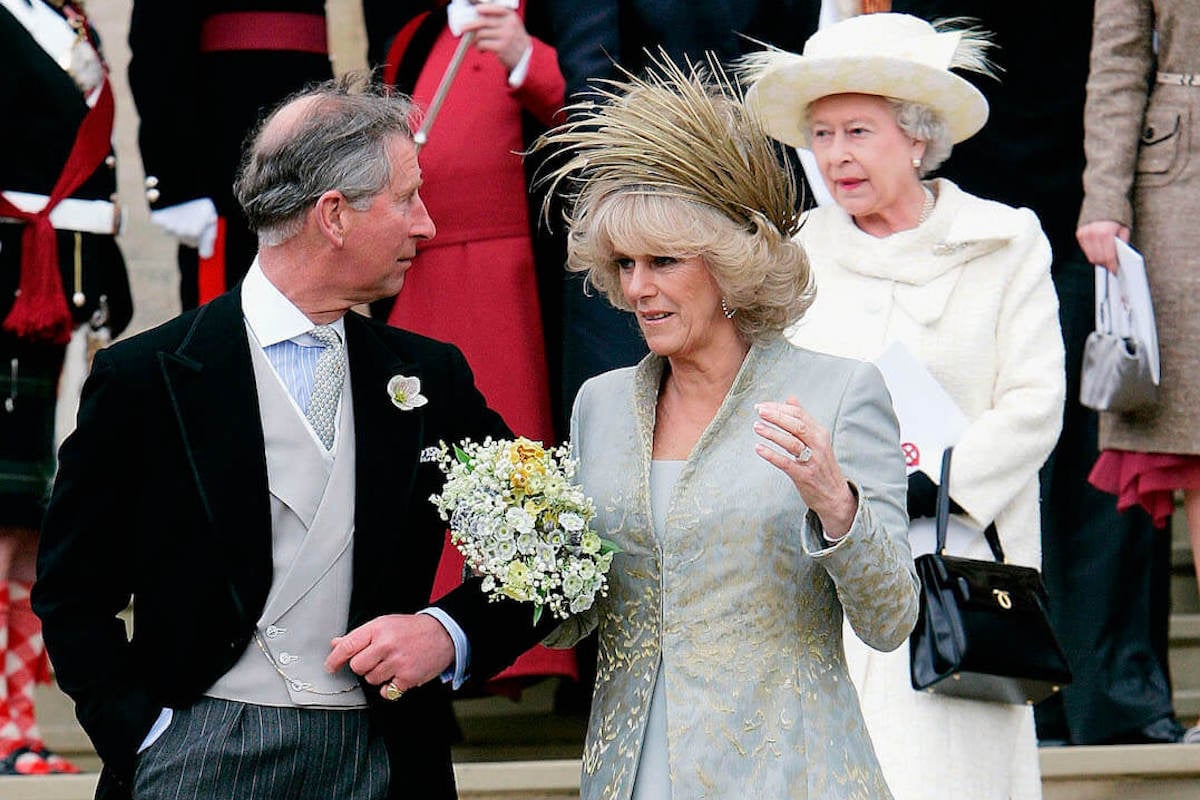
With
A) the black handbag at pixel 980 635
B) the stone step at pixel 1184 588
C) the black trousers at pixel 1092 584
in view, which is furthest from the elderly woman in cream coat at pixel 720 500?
the stone step at pixel 1184 588

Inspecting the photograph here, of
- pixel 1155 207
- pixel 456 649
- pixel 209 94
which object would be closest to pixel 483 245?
pixel 209 94

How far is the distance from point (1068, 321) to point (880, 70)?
1.56m

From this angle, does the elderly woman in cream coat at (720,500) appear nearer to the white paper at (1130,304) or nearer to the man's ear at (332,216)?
the man's ear at (332,216)

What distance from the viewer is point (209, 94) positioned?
18.1ft

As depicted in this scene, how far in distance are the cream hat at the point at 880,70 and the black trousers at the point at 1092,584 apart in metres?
1.29

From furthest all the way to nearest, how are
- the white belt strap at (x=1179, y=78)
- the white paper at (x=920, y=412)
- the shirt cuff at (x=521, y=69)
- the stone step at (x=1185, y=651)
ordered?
the stone step at (x=1185, y=651) < the shirt cuff at (x=521, y=69) < the white belt strap at (x=1179, y=78) < the white paper at (x=920, y=412)

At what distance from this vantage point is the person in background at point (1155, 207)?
4.92 m

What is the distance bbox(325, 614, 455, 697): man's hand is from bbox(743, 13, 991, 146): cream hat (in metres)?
1.63

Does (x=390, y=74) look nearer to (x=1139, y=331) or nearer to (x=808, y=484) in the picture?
(x=1139, y=331)

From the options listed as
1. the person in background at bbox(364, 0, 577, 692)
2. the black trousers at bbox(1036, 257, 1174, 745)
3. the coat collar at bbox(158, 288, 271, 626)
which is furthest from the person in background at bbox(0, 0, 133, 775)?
the black trousers at bbox(1036, 257, 1174, 745)

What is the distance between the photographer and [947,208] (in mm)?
4406

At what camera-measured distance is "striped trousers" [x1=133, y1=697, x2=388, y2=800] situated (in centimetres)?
313

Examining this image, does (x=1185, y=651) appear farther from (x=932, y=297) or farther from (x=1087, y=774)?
(x=932, y=297)

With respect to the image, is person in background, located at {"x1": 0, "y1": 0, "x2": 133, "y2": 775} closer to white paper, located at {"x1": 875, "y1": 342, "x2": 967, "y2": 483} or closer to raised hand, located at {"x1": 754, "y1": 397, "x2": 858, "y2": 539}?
white paper, located at {"x1": 875, "y1": 342, "x2": 967, "y2": 483}
